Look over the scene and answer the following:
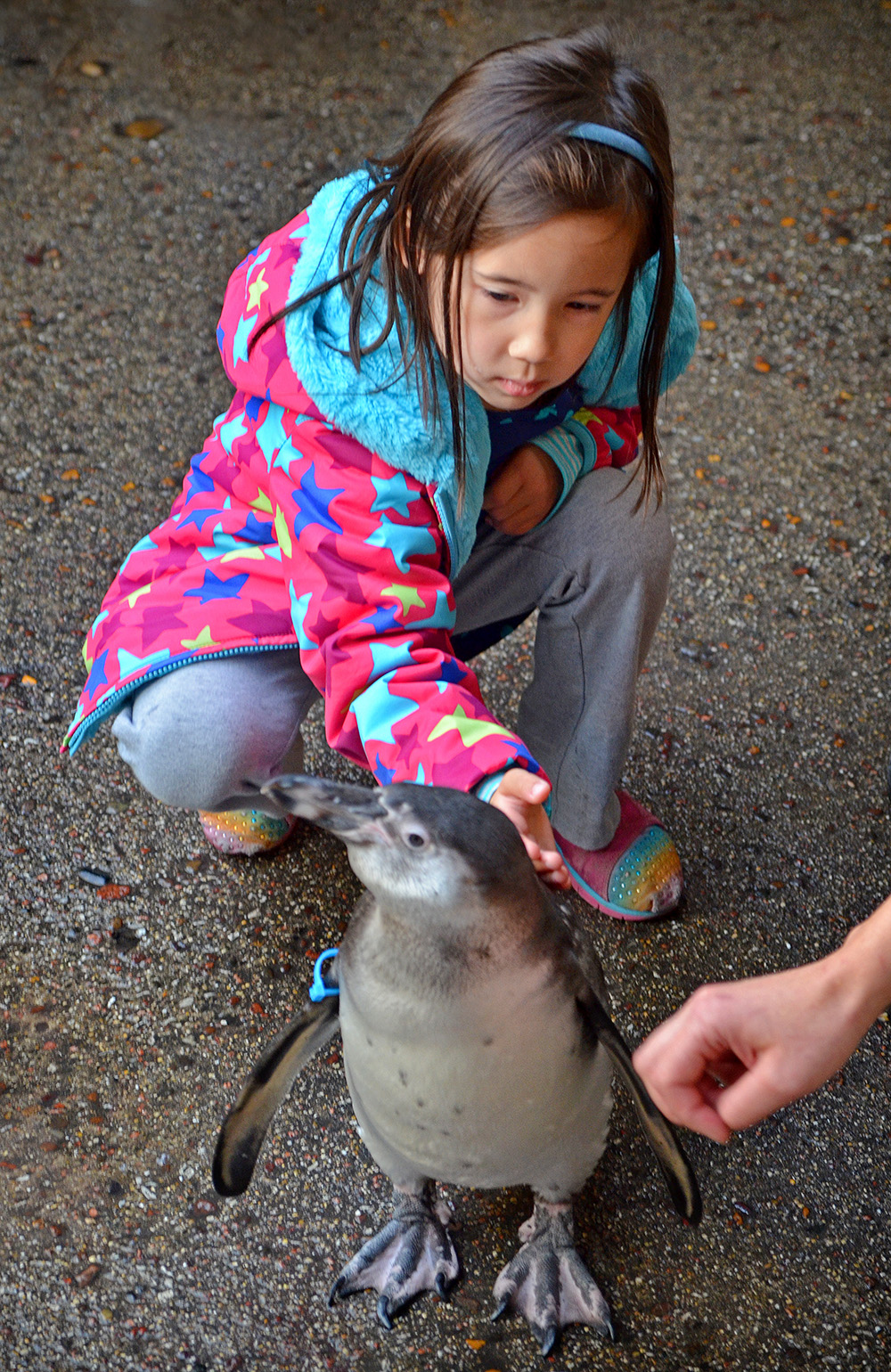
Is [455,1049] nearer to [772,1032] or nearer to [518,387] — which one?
[772,1032]

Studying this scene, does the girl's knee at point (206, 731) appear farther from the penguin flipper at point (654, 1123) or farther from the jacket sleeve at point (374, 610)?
the penguin flipper at point (654, 1123)

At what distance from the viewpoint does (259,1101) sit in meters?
1.02

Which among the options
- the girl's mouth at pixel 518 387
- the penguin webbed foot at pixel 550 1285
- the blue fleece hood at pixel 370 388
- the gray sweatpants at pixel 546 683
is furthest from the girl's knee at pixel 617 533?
the penguin webbed foot at pixel 550 1285

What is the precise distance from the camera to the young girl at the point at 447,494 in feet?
3.22

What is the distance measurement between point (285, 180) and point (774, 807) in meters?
1.66

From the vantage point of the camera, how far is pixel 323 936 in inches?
54.6

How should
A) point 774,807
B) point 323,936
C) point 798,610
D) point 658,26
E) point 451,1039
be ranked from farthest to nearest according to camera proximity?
point 658,26 → point 798,610 → point 774,807 → point 323,936 → point 451,1039

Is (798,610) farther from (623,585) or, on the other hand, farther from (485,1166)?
(485,1166)

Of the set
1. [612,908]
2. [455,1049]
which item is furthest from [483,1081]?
[612,908]

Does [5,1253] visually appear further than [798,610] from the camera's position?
No

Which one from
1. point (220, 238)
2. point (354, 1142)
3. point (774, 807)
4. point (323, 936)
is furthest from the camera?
point (220, 238)

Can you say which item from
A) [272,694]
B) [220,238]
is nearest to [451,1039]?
[272,694]

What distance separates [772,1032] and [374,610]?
0.50 metres

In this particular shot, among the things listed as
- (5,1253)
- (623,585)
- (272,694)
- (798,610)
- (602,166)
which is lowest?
(5,1253)
